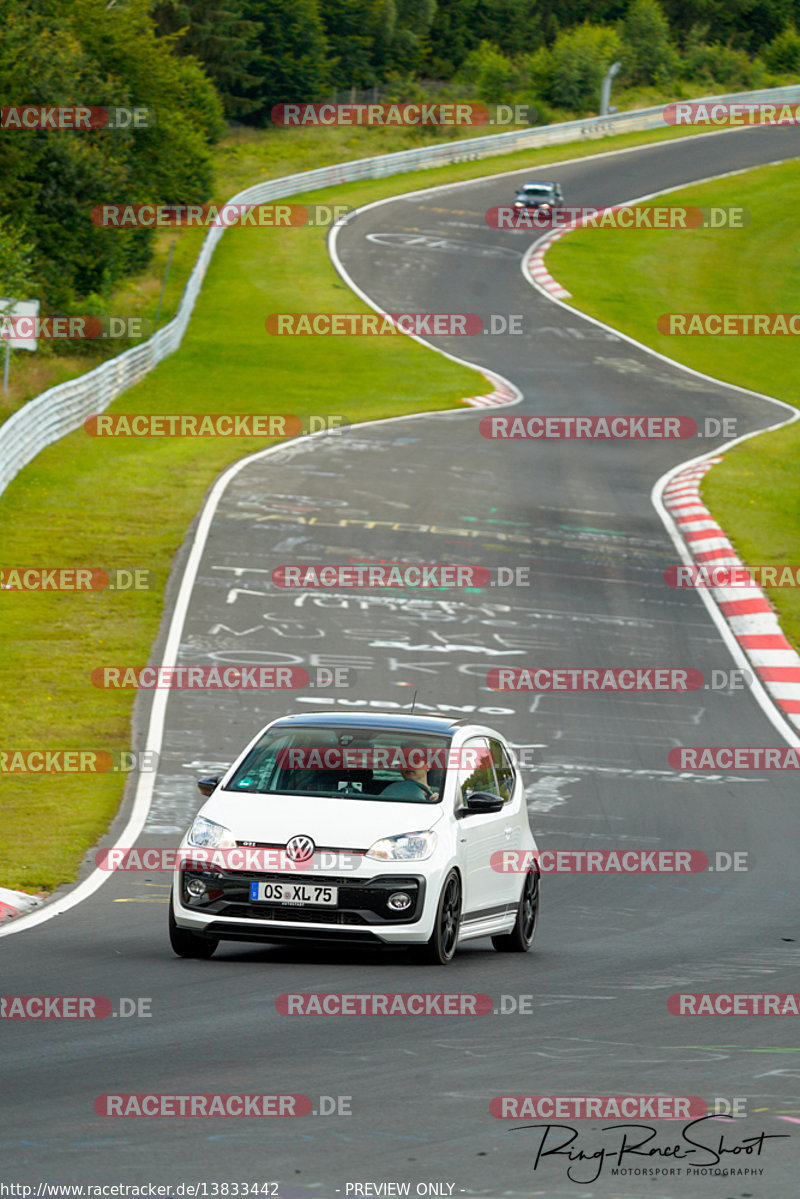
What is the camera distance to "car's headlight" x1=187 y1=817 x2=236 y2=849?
1004cm

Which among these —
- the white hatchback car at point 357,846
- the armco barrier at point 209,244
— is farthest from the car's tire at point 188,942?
the armco barrier at point 209,244

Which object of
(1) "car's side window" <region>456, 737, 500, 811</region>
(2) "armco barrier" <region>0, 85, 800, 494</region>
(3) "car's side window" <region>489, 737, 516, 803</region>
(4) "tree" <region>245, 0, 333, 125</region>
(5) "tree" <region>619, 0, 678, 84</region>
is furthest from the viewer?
(5) "tree" <region>619, 0, 678, 84</region>

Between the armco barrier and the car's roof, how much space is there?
759 inches

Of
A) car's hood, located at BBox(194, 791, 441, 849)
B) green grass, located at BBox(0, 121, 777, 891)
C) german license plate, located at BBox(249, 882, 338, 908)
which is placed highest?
car's hood, located at BBox(194, 791, 441, 849)

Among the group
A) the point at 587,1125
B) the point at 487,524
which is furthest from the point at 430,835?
the point at 487,524

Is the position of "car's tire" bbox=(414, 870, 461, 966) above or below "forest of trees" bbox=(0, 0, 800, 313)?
below

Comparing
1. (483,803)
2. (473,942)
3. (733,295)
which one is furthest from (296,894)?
(733,295)

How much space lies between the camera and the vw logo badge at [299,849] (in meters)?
9.91

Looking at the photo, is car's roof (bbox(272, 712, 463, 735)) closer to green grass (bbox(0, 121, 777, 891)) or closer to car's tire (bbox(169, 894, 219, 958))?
car's tire (bbox(169, 894, 219, 958))

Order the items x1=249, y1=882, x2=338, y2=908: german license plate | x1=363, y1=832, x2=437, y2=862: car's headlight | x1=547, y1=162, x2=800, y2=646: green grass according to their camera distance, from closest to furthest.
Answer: x1=249, y1=882, x2=338, y2=908: german license plate
x1=363, y1=832, x2=437, y2=862: car's headlight
x1=547, y1=162, x2=800, y2=646: green grass

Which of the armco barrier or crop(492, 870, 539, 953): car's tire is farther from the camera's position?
the armco barrier

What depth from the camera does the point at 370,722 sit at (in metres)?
11.2

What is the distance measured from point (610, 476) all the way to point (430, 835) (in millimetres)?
25729

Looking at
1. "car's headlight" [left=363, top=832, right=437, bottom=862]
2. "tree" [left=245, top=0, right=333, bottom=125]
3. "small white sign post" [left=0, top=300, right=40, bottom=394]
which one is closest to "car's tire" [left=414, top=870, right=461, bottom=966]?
"car's headlight" [left=363, top=832, right=437, bottom=862]
